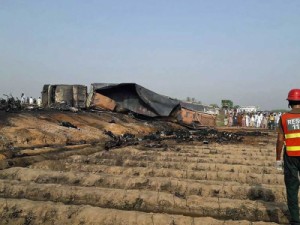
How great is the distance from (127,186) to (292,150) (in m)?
2.40

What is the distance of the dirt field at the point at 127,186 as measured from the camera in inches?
142

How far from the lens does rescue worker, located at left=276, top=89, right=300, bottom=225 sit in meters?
3.33

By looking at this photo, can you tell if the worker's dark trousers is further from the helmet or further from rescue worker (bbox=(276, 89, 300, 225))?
the helmet

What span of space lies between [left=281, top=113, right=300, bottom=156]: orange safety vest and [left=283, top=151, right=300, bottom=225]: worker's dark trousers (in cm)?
8

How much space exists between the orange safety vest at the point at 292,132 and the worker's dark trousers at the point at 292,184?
0.27ft

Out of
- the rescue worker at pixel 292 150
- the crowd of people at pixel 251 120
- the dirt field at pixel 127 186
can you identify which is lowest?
the dirt field at pixel 127 186

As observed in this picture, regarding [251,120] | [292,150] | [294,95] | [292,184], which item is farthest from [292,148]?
[251,120]

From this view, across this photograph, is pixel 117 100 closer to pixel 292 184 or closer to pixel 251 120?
pixel 292 184

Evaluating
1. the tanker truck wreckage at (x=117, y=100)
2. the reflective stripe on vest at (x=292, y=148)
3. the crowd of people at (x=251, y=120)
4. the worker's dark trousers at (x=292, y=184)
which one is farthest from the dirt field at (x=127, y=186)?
the crowd of people at (x=251, y=120)

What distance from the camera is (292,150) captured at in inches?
134

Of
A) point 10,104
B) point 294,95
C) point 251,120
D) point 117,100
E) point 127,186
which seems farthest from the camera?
point 251,120

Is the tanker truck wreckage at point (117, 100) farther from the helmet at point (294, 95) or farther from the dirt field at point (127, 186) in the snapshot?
the helmet at point (294, 95)

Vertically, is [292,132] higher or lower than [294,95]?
lower

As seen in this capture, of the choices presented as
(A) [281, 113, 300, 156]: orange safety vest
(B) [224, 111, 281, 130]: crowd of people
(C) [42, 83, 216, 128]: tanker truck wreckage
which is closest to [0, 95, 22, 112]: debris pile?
(C) [42, 83, 216, 128]: tanker truck wreckage
